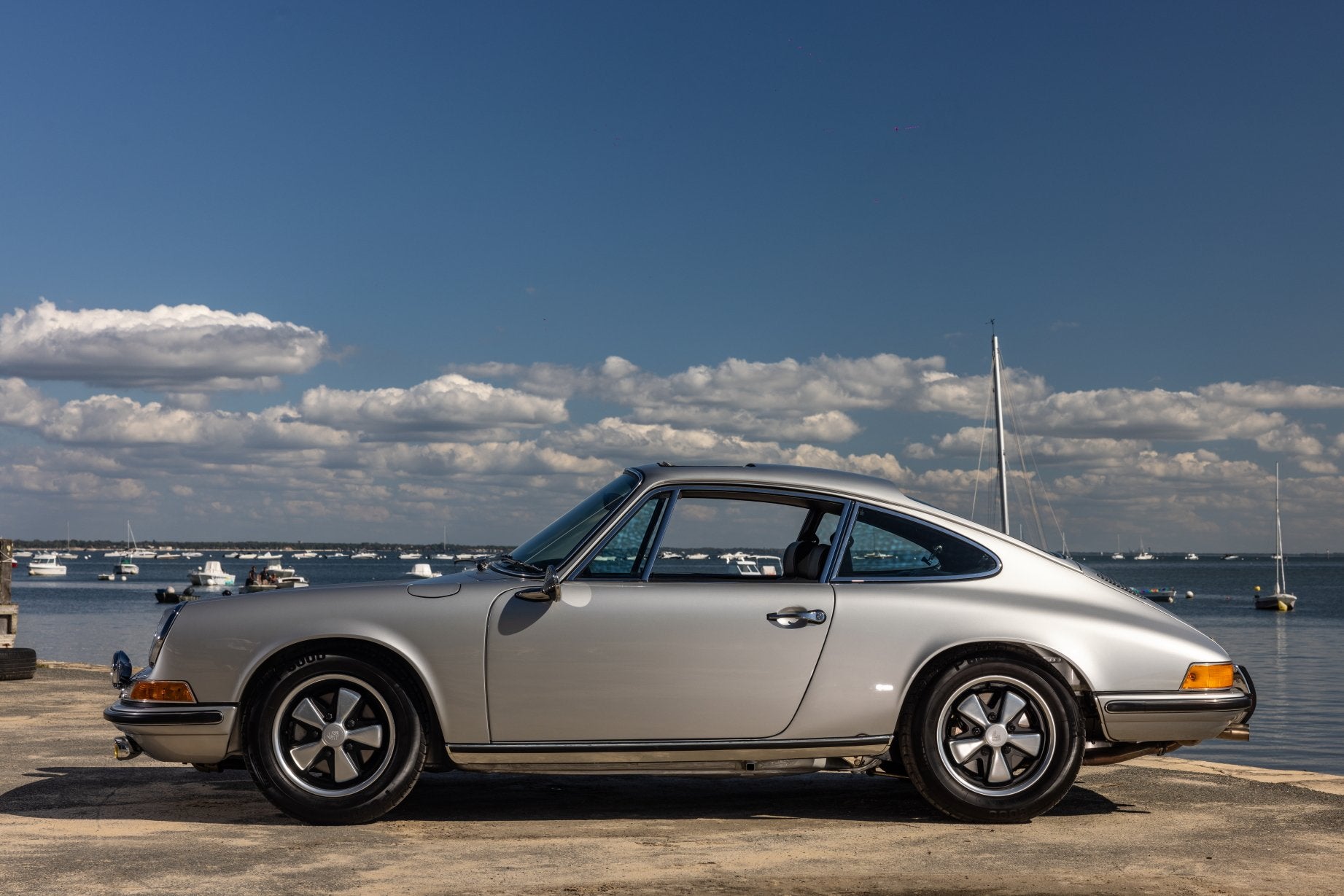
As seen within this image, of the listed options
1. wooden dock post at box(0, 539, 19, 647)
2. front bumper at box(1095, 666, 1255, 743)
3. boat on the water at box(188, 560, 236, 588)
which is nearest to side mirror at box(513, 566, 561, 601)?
front bumper at box(1095, 666, 1255, 743)

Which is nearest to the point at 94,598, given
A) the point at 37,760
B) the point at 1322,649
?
the point at 1322,649

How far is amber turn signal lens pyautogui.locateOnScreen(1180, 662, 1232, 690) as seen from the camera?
6.11m

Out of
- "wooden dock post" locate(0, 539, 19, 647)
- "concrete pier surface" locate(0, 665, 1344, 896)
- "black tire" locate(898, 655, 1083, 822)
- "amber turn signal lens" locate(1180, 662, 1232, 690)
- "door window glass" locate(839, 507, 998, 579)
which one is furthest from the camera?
"wooden dock post" locate(0, 539, 19, 647)

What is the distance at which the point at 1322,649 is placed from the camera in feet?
180

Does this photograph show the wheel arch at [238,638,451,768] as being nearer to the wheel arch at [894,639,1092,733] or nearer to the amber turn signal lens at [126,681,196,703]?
the amber turn signal lens at [126,681,196,703]

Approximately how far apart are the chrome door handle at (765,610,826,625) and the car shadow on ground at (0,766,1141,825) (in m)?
0.95

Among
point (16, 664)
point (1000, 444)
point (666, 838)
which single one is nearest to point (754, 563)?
point (666, 838)

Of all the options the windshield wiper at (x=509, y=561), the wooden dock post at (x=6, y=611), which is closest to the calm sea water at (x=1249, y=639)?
the windshield wiper at (x=509, y=561)

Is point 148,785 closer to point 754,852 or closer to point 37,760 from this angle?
point 37,760

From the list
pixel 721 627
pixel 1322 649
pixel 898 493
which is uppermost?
pixel 898 493

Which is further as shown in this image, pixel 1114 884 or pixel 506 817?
pixel 506 817

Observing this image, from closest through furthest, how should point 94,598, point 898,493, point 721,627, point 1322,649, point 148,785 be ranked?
point 721,627 → point 898,493 → point 148,785 → point 1322,649 → point 94,598

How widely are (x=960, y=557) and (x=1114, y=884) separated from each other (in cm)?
177

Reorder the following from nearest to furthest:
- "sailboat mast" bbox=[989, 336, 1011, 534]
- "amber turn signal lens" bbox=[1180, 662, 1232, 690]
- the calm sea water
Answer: "amber turn signal lens" bbox=[1180, 662, 1232, 690] < the calm sea water < "sailboat mast" bbox=[989, 336, 1011, 534]
